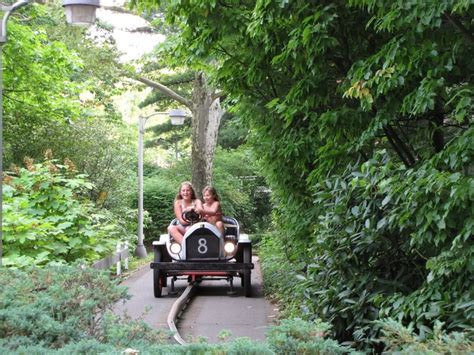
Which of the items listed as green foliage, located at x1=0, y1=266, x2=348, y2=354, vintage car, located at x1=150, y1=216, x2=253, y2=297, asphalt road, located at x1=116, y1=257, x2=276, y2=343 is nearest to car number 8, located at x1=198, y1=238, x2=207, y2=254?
vintage car, located at x1=150, y1=216, x2=253, y2=297


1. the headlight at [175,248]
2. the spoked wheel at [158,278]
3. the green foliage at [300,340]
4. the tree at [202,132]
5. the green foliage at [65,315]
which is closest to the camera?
the green foliage at [300,340]

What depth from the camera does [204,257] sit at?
18.3 metres

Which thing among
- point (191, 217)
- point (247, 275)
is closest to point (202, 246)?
point (191, 217)

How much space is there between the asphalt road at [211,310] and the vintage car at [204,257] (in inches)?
20.9

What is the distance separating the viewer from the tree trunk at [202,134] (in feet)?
113

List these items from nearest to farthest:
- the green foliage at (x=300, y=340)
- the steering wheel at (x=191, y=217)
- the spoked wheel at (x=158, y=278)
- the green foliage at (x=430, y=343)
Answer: the green foliage at (x=430, y=343), the green foliage at (x=300, y=340), the spoked wheel at (x=158, y=278), the steering wheel at (x=191, y=217)

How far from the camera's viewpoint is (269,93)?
43.0ft

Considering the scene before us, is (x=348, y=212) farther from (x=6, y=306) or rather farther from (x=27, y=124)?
(x=27, y=124)

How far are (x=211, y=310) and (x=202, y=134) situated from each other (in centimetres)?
1847

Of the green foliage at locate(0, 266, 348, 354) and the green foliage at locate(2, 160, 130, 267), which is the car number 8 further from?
the green foliage at locate(0, 266, 348, 354)

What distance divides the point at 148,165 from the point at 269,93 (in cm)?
3842

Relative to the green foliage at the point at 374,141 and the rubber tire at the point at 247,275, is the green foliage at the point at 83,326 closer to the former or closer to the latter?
the green foliage at the point at 374,141

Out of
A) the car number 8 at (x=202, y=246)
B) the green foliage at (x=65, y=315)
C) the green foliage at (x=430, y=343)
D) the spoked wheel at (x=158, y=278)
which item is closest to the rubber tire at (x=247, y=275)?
the car number 8 at (x=202, y=246)

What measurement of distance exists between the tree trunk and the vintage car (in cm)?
1556
